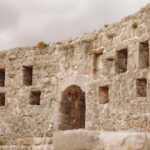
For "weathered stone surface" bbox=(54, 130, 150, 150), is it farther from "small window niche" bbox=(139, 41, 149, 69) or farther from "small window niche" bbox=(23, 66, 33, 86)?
"small window niche" bbox=(23, 66, 33, 86)

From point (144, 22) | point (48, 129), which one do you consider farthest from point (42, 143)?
point (48, 129)

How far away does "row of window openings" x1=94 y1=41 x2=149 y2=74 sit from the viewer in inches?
643

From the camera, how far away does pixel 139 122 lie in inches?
618

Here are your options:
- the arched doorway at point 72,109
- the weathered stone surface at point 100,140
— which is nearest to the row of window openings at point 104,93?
the arched doorway at point 72,109

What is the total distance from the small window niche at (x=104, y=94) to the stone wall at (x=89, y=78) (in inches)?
1.6

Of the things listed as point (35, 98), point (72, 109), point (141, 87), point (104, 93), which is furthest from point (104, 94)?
point (35, 98)

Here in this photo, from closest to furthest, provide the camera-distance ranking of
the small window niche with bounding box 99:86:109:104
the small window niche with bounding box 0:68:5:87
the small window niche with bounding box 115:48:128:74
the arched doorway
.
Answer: the small window niche with bounding box 115:48:128:74 < the small window niche with bounding box 99:86:109:104 < the arched doorway < the small window niche with bounding box 0:68:5:87

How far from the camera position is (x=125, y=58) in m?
17.8

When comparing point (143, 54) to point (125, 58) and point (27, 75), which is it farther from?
point (27, 75)

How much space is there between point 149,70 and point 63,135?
11.0 metres

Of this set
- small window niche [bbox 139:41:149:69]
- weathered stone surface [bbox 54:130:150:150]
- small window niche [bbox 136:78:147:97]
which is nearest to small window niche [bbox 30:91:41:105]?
small window niche [bbox 136:78:147:97]

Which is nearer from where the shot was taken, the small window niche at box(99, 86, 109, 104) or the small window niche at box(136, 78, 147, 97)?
the small window niche at box(136, 78, 147, 97)

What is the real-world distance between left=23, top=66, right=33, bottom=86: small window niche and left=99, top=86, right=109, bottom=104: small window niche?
4.79 meters

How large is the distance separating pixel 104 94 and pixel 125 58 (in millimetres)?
1663
